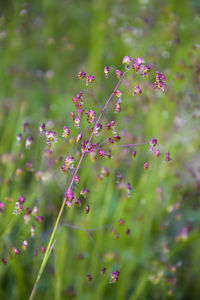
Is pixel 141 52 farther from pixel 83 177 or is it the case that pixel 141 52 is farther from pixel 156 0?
pixel 83 177

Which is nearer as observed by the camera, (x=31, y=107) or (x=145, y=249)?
(x=145, y=249)

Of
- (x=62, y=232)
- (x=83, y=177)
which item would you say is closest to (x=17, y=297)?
(x=62, y=232)

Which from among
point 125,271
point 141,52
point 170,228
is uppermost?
point 141,52

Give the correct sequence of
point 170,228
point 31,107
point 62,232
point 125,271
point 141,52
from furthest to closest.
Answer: point 31,107
point 141,52
point 170,228
point 125,271
point 62,232

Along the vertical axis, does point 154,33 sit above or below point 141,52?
above

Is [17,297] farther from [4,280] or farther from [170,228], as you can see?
[170,228]

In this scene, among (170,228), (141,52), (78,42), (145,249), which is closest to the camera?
(145,249)
